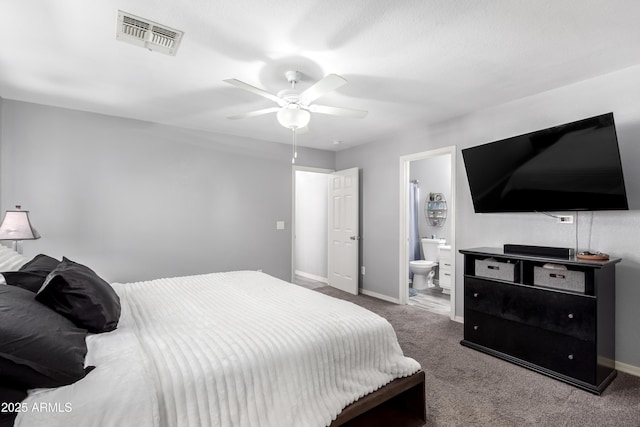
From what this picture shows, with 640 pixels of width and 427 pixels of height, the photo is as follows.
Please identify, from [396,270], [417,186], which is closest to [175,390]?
[396,270]

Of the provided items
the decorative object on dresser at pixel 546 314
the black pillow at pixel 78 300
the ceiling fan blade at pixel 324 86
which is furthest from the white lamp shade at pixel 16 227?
the decorative object on dresser at pixel 546 314

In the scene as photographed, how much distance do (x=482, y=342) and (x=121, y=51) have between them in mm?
3909

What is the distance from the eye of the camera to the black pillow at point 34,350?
3.25 ft

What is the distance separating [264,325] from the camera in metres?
1.66

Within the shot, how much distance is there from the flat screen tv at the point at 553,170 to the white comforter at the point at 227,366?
2017 millimetres

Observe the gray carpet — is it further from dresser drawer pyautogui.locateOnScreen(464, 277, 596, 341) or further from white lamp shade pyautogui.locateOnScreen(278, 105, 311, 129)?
white lamp shade pyautogui.locateOnScreen(278, 105, 311, 129)

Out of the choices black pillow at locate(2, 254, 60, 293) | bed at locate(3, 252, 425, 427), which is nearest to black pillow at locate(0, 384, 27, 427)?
bed at locate(3, 252, 425, 427)

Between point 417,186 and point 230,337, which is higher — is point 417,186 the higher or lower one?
the higher one

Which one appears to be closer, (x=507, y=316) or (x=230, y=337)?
(x=230, y=337)

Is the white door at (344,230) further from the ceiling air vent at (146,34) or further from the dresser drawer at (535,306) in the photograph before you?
the ceiling air vent at (146,34)

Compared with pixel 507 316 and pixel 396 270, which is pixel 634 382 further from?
pixel 396 270

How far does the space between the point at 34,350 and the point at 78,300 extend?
1.60ft

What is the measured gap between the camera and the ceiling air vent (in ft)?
6.15

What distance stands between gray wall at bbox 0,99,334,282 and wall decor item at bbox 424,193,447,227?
8.84 ft
